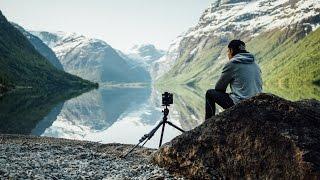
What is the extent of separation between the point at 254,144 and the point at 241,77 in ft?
8.73

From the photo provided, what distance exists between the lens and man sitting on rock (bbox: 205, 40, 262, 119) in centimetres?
1598

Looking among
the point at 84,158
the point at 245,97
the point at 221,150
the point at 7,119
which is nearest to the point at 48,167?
the point at 84,158

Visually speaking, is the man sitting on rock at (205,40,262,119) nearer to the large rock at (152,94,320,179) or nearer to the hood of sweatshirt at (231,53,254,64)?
the hood of sweatshirt at (231,53,254,64)

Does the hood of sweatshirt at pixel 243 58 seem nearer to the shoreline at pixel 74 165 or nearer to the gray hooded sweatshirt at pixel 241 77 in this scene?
the gray hooded sweatshirt at pixel 241 77

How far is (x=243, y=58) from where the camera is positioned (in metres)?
16.0

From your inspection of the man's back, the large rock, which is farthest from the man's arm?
the large rock

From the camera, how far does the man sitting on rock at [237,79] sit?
629 inches

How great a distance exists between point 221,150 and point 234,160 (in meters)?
0.67

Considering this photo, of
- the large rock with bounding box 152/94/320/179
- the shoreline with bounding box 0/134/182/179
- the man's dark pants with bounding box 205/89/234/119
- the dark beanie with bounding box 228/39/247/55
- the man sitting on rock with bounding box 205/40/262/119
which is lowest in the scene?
the shoreline with bounding box 0/134/182/179

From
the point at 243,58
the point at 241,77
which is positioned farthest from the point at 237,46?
the point at 241,77

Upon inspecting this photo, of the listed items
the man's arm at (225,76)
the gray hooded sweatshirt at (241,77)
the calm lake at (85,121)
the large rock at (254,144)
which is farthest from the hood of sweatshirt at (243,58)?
the calm lake at (85,121)

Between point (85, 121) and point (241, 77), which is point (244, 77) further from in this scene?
point (85, 121)

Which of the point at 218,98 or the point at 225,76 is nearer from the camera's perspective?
the point at 225,76

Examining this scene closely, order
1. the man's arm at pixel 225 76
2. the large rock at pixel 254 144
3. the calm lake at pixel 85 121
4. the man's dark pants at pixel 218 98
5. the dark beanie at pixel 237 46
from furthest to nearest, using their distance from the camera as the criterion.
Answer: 1. the calm lake at pixel 85 121
2. the man's dark pants at pixel 218 98
3. the dark beanie at pixel 237 46
4. the man's arm at pixel 225 76
5. the large rock at pixel 254 144
